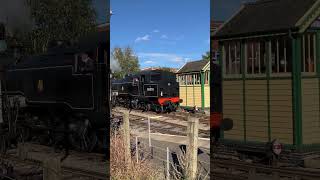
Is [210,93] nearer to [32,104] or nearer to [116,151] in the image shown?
[116,151]

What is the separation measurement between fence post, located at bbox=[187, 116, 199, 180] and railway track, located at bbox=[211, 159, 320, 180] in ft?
0.34

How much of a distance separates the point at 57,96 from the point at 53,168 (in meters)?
0.63

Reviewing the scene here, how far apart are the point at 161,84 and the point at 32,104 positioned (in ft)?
7.08

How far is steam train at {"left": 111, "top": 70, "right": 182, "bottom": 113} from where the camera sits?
1.88 metres

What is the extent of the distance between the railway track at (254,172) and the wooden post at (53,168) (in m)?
1.69

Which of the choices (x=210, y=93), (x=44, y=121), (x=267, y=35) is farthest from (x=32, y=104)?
(x=267, y=35)

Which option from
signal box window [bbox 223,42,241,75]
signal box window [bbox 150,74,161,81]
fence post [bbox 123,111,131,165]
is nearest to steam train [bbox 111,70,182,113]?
signal box window [bbox 150,74,161,81]

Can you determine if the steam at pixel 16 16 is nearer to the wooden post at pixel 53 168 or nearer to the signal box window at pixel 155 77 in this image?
the wooden post at pixel 53 168

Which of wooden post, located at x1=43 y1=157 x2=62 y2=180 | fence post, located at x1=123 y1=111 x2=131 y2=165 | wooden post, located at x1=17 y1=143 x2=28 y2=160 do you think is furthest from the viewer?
wooden post, located at x1=17 y1=143 x2=28 y2=160

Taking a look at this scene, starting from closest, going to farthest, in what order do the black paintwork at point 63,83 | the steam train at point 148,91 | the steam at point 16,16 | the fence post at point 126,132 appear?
the steam train at point 148,91 < the fence post at point 126,132 < the black paintwork at point 63,83 < the steam at point 16,16

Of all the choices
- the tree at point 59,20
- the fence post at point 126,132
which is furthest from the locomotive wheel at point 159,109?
the tree at point 59,20

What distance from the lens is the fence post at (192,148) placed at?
1.76 metres

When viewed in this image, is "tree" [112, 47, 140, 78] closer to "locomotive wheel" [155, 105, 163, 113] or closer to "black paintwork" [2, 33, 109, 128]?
"locomotive wheel" [155, 105, 163, 113]

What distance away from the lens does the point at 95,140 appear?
2861 mm
